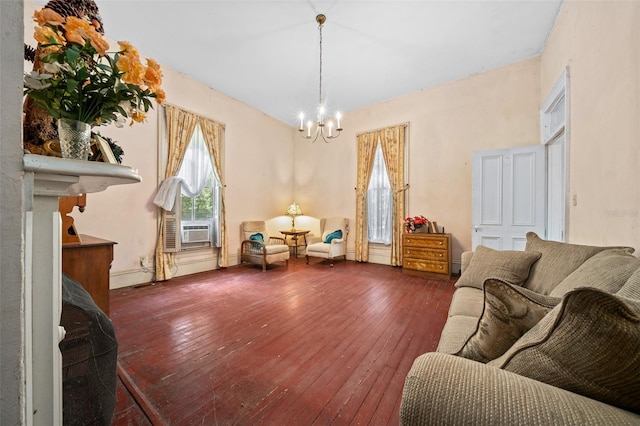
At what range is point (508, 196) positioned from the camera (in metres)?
3.82

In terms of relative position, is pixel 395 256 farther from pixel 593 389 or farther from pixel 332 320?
pixel 593 389

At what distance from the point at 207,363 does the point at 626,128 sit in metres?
3.26

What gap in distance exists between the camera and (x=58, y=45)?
0.68 metres

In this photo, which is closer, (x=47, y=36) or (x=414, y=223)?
(x=47, y=36)

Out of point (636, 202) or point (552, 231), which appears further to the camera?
point (552, 231)

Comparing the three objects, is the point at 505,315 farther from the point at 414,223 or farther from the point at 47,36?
the point at 414,223

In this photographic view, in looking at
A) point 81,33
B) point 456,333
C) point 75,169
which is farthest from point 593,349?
point 81,33

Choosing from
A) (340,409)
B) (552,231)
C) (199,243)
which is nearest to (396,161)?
(552,231)

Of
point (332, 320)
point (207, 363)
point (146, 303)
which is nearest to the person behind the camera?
point (207, 363)

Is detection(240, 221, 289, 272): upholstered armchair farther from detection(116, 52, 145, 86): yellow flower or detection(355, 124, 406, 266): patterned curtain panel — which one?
detection(116, 52, 145, 86): yellow flower

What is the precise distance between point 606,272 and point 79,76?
2.15 metres

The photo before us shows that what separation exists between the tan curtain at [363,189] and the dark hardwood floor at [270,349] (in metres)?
1.70

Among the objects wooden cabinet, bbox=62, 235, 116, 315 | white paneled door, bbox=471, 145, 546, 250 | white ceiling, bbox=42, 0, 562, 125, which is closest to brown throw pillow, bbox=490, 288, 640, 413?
wooden cabinet, bbox=62, 235, 116, 315

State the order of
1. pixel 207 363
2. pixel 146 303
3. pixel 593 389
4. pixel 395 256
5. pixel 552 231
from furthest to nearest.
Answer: pixel 395 256 → pixel 552 231 → pixel 146 303 → pixel 207 363 → pixel 593 389
